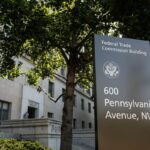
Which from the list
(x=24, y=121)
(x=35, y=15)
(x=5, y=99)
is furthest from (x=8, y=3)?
(x=5, y=99)

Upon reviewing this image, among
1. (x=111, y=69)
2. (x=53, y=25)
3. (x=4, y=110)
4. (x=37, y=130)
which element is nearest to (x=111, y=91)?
(x=111, y=69)

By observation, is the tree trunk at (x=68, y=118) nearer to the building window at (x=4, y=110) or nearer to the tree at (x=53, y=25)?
the tree at (x=53, y=25)

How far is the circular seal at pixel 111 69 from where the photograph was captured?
12.6 ft

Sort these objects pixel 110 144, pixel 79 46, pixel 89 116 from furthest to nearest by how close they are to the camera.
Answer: pixel 89 116 < pixel 79 46 < pixel 110 144

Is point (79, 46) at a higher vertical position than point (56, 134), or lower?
higher

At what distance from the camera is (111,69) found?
3.88 metres

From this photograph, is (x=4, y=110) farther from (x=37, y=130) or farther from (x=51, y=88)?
(x=51, y=88)

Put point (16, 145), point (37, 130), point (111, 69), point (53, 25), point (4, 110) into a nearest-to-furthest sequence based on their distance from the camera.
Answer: point (111, 69), point (16, 145), point (53, 25), point (37, 130), point (4, 110)

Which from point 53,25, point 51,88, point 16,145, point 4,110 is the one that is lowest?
point 16,145

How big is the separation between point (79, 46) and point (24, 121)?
7.04m

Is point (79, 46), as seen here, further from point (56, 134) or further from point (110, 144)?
point (110, 144)

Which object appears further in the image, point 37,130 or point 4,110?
point 4,110

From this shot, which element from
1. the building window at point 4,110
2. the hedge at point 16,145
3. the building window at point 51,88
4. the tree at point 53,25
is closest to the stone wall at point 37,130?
the hedge at point 16,145

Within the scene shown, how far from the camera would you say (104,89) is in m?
3.73
